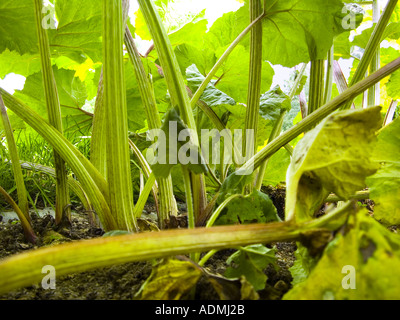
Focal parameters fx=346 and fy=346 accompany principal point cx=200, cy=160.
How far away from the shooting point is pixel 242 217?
1.85 feet

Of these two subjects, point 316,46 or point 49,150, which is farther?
point 49,150

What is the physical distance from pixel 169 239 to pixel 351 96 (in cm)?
48

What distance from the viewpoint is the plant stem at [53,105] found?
2.14 feet

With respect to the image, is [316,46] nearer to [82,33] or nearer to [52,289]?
[82,33]

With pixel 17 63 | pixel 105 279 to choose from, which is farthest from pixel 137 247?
pixel 17 63

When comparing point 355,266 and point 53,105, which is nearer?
point 355,266

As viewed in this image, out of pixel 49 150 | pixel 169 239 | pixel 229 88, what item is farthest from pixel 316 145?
pixel 49 150

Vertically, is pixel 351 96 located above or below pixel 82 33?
below

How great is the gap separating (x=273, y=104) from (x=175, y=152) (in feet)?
1.81

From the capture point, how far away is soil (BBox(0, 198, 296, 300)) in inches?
17.0

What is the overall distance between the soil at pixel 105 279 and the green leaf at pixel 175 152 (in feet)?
0.49

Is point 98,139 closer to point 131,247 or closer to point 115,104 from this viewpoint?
point 115,104

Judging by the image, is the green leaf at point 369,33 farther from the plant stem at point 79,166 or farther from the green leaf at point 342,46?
the plant stem at point 79,166

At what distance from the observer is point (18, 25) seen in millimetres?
783
